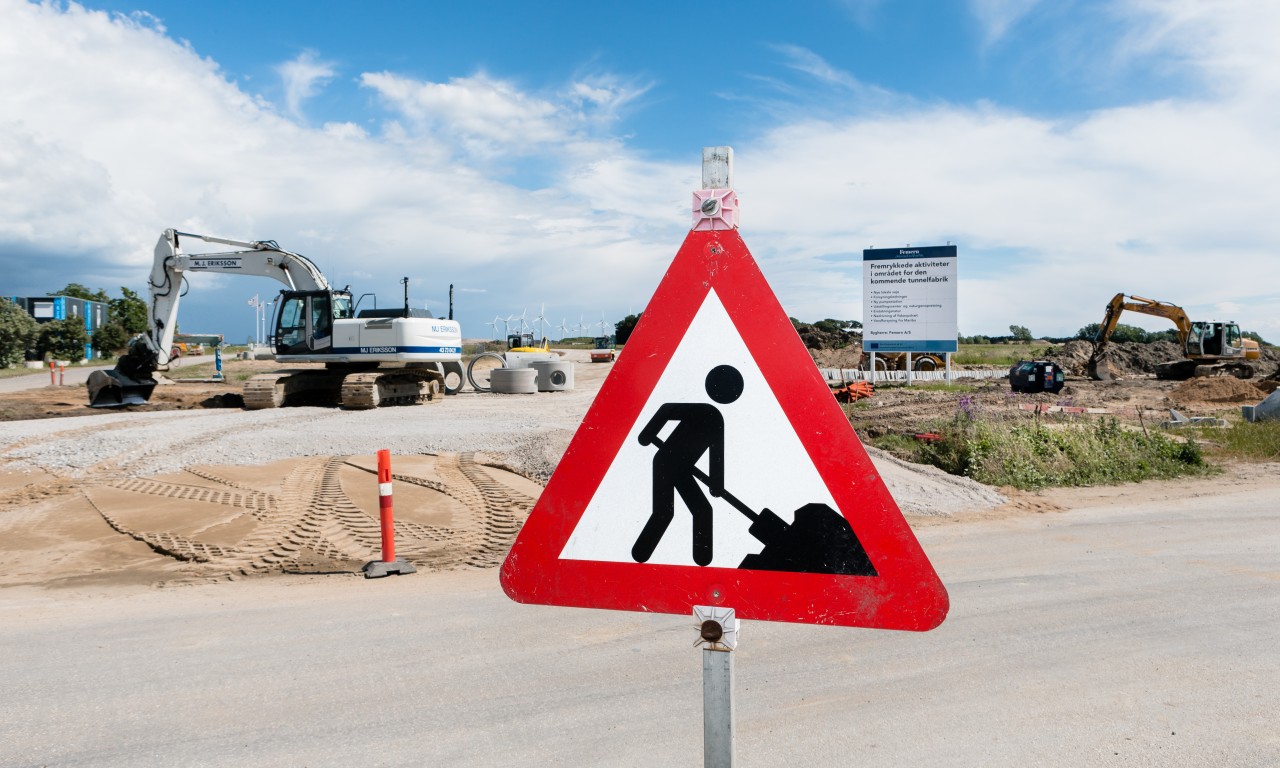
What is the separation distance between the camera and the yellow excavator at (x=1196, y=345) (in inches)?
1262

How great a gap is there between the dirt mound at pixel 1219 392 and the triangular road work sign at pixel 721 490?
27.3 m

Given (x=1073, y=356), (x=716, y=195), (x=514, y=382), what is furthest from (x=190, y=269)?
(x=1073, y=356)

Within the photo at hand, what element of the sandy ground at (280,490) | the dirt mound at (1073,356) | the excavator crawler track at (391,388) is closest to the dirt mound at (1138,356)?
the dirt mound at (1073,356)

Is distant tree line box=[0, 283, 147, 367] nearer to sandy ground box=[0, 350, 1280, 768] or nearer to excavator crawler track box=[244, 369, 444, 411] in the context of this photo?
excavator crawler track box=[244, 369, 444, 411]

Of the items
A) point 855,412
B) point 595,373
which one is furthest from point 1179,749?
point 595,373

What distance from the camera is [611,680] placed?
409cm

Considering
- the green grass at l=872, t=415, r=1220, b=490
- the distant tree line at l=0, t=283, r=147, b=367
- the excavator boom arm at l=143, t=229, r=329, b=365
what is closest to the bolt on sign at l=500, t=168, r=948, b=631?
the green grass at l=872, t=415, r=1220, b=490

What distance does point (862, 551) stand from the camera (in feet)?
6.29

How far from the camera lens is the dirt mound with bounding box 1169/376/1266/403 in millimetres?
24406

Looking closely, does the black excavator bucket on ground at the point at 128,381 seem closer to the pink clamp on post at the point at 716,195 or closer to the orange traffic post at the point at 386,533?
the orange traffic post at the point at 386,533

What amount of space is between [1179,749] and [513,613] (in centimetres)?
359

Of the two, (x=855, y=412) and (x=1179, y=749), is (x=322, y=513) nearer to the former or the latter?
(x=1179, y=749)

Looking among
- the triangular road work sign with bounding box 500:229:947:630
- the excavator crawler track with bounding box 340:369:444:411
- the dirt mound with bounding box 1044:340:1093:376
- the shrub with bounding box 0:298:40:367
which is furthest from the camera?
the shrub with bounding box 0:298:40:367

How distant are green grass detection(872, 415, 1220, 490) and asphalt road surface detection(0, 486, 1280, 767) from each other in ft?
17.3
